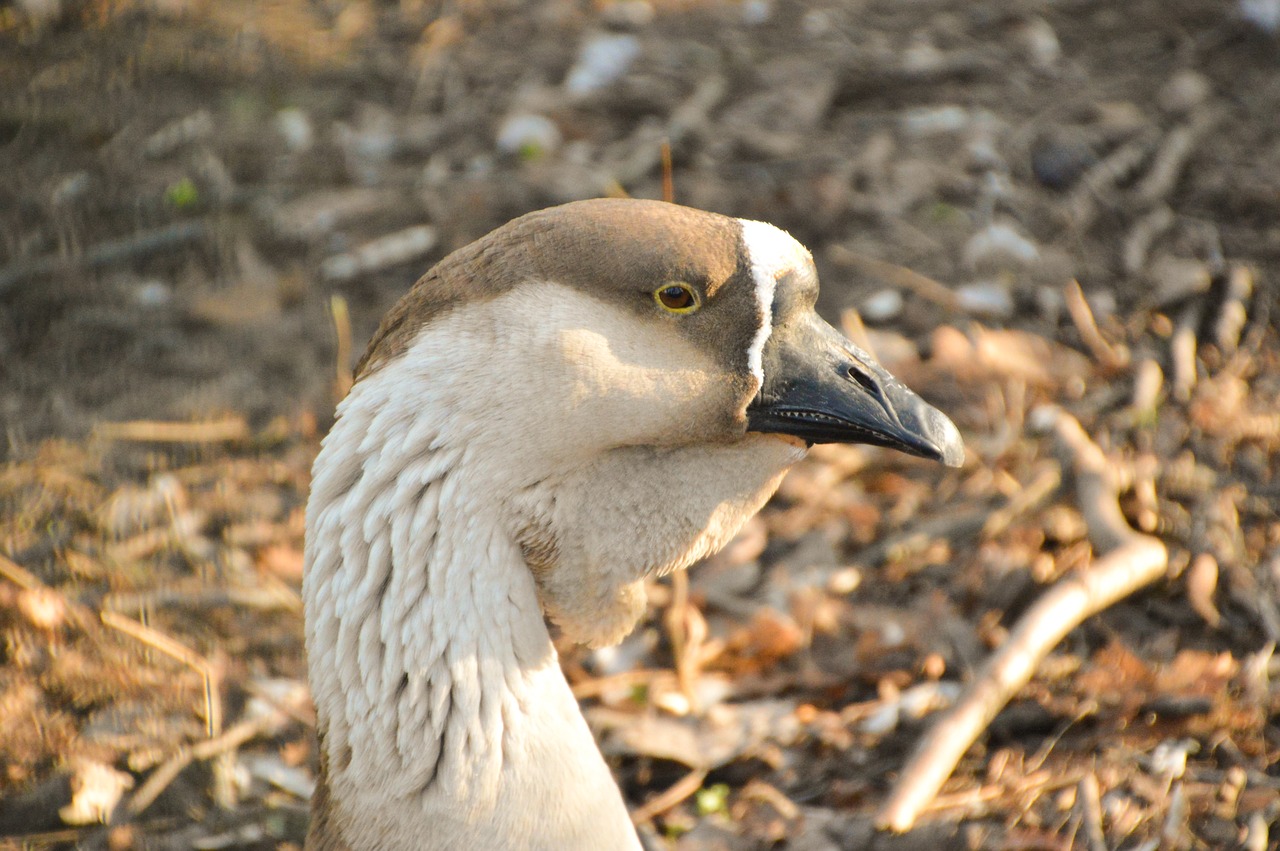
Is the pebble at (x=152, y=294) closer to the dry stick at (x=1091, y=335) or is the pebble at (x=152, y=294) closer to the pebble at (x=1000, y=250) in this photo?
the pebble at (x=1000, y=250)

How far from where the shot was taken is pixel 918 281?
5.10m

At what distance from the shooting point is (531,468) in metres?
2.32

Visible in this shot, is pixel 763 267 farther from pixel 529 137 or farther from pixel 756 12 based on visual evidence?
pixel 756 12

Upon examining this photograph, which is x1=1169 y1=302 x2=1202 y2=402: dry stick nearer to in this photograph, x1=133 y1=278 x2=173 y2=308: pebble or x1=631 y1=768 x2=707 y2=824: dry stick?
x1=631 y1=768 x2=707 y2=824: dry stick

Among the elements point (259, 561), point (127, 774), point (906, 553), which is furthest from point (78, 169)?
point (906, 553)

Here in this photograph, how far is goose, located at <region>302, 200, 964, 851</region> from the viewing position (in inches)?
90.3

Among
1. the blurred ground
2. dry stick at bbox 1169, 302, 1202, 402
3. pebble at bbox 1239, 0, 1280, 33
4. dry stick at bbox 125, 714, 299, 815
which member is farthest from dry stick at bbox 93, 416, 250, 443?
pebble at bbox 1239, 0, 1280, 33

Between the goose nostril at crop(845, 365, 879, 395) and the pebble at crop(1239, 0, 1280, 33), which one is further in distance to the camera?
the pebble at crop(1239, 0, 1280, 33)

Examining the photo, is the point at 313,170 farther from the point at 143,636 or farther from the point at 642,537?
the point at 642,537

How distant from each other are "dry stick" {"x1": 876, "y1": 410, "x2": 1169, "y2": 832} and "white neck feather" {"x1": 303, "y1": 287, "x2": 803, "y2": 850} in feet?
3.41

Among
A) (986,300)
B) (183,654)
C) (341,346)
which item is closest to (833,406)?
(183,654)

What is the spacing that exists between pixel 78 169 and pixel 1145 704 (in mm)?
5480

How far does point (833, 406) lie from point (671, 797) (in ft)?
5.14

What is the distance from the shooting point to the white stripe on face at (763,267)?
239 cm
